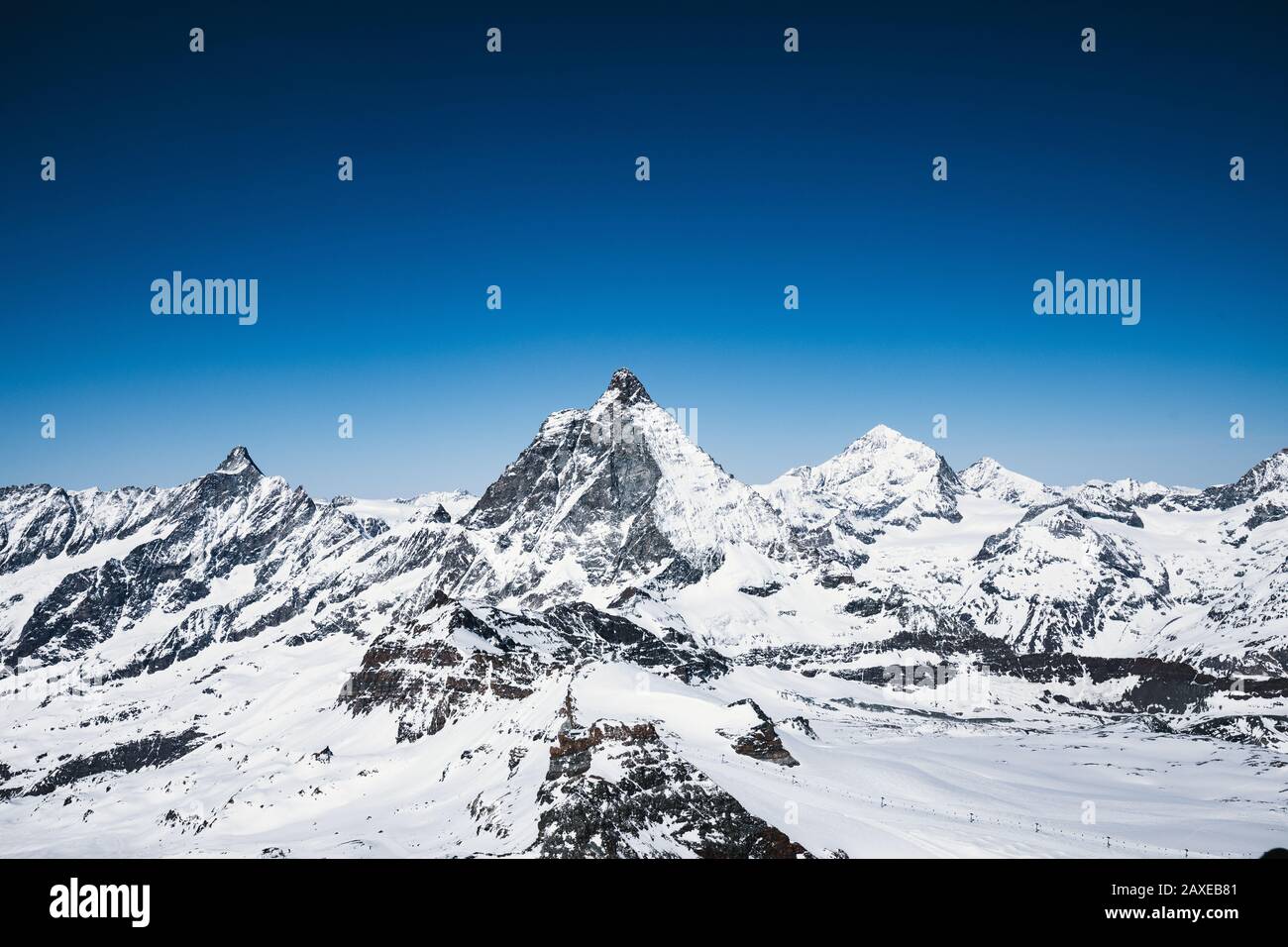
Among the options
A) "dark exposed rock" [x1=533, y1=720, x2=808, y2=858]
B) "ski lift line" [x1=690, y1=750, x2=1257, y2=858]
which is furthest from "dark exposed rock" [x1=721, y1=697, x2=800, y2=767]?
"dark exposed rock" [x1=533, y1=720, x2=808, y2=858]

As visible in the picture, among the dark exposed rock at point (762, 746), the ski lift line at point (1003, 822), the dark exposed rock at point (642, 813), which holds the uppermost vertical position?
the dark exposed rock at point (642, 813)

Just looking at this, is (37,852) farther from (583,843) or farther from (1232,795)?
(1232,795)

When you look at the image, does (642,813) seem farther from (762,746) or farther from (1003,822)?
(1003,822)

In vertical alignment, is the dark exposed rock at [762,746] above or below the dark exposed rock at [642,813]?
below

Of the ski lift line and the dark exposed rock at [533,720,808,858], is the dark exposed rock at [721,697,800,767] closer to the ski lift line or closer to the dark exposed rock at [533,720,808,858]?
the ski lift line

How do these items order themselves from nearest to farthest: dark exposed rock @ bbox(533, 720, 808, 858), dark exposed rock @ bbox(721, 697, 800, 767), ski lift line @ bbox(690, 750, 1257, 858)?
dark exposed rock @ bbox(533, 720, 808, 858) < ski lift line @ bbox(690, 750, 1257, 858) < dark exposed rock @ bbox(721, 697, 800, 767)

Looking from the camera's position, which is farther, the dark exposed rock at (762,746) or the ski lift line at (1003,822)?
the dark exposed rock at (762,746)

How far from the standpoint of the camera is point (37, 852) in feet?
590

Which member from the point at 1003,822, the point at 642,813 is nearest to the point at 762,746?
the point at 1003,822

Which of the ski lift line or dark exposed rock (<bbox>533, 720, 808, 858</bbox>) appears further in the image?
the ski lift line

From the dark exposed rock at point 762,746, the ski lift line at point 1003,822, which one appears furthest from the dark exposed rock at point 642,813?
the dark exposed rock at point 762,746

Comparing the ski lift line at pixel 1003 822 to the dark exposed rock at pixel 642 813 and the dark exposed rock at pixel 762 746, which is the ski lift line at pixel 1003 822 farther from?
the dark exposed rock at pixel 642 813

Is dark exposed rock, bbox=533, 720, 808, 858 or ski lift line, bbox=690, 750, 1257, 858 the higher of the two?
dark exposed rock, bbox=533, 720, 808, 858
